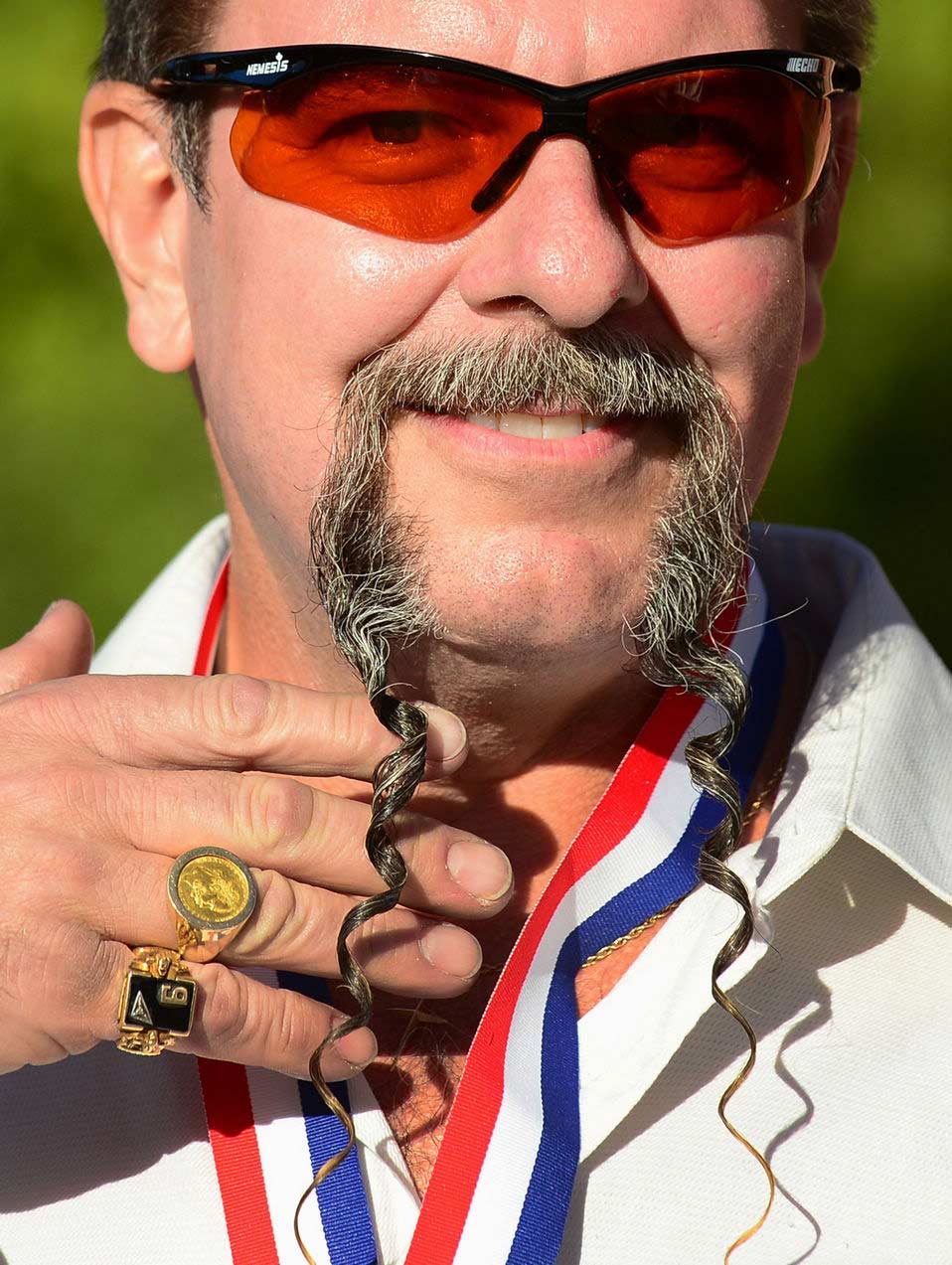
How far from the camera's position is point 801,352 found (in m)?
2.66

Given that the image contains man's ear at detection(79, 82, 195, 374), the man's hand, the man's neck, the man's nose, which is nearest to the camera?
the man's hand

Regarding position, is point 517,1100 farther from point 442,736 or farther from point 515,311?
point 515,311

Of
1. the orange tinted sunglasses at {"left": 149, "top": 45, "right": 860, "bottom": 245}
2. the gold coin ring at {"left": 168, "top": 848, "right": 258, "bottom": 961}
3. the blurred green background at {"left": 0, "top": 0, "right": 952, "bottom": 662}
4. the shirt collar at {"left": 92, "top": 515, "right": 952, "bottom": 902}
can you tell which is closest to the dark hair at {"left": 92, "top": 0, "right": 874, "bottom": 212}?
the orange tinted sunglasses at {"left": 149, "top": 45, "right": 860, "bottom": 245}

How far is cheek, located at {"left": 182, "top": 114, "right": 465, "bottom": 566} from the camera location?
210cm

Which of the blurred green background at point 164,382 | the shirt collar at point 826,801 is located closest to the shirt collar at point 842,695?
the shirt collar at point 826,801

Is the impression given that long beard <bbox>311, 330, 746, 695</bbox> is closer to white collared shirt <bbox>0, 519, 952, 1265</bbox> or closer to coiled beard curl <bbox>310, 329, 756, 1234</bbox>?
coiled beard curl <bbox>310, 329, 756, 1234</bbox>

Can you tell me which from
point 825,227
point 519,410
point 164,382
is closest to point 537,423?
point 519,410

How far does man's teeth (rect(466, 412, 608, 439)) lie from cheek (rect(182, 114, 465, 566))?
170mm

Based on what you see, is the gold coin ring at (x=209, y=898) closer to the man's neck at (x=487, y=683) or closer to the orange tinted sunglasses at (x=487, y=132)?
the man's neck at (x=487, y=683)

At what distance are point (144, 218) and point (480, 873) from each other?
130cm

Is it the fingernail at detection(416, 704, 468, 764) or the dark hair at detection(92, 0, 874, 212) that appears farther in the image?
the dark hair at detection(92, 0, 874, 212)

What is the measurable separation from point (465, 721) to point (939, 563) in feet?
9.08

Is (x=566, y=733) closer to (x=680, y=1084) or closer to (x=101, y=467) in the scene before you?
(x=680, y=1084)

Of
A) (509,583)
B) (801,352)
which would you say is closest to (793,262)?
(801,352)
